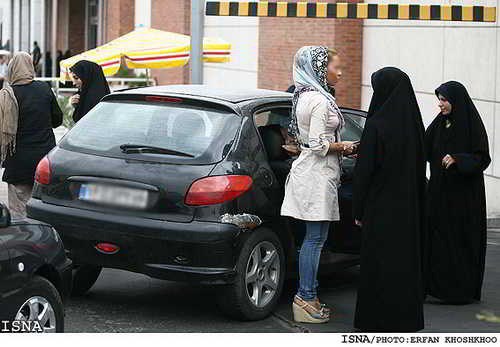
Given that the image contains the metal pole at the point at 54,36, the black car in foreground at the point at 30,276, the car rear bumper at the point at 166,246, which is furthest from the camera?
the metal pole at the point at 54,36

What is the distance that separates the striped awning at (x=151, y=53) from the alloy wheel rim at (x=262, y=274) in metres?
9.73

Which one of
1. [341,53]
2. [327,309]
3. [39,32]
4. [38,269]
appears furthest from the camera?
[39,32]

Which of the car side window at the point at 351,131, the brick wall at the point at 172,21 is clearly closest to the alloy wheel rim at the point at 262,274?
the car side window at the point at 351,131

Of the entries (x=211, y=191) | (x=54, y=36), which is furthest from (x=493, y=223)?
(x=54, y=36)

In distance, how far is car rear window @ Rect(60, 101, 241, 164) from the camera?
24.8ft

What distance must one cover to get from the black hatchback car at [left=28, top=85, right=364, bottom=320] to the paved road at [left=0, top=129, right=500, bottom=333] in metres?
0.27

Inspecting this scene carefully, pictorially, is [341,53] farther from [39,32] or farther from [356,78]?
[39,32]

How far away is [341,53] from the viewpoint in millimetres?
18531

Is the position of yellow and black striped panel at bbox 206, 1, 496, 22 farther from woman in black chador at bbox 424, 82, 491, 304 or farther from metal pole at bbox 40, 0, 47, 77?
metal pole at bbox 40, 0, 47, 77

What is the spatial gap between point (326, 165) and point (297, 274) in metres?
1.11

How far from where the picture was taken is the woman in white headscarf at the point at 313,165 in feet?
24.5

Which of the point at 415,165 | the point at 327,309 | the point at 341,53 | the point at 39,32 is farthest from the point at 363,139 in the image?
the point at 39,32

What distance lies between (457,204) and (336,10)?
5.13 m

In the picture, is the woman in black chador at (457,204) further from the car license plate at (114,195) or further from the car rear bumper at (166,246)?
the car license plate at (114,195)
